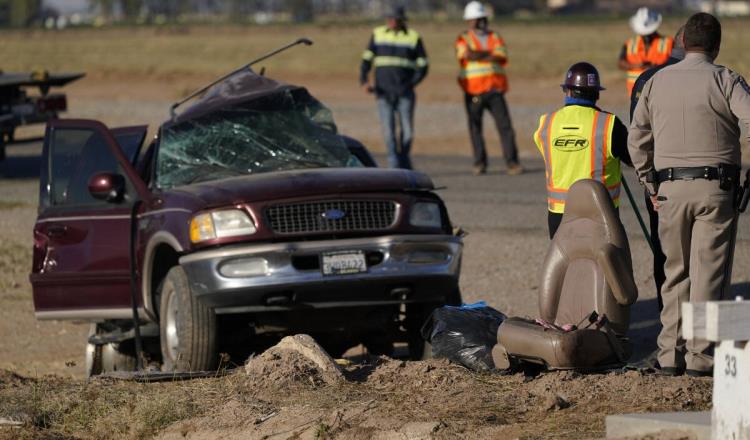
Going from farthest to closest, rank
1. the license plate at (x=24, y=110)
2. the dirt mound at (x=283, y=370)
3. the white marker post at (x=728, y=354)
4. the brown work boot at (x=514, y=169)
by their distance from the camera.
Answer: the license plate at (x=24, y=110)
the brown work boot at (x=514, y=169)
the dirt mound at (x=283, y=370)
the white marker post at (x=728, y=354)

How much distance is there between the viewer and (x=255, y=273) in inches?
352

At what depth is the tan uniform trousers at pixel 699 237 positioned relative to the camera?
7.56 metres

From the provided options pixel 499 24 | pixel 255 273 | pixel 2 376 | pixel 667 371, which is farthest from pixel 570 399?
pixel 499 24

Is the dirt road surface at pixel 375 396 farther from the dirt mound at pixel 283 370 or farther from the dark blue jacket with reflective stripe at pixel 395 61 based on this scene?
the dark blue jacket with reflective stripe at pixel 395 61

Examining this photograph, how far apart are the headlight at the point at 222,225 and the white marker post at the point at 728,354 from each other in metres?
3.88

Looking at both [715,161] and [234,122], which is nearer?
[715,161]

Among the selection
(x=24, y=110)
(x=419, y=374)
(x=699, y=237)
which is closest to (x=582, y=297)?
(x=699, y=237)

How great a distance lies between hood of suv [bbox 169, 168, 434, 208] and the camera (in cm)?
918

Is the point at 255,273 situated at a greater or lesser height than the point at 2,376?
greater

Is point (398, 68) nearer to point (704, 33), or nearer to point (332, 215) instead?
point (332, 215)

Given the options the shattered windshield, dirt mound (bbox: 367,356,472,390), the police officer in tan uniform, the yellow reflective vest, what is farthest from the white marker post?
the shattered windshield

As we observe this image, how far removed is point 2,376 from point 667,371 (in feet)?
13.5

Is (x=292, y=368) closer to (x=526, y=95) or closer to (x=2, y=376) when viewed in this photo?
(x=2, y=376)

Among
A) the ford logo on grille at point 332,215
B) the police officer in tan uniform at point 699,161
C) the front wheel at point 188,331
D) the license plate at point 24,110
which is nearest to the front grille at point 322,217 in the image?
the ford logo on grille at point 332,215
